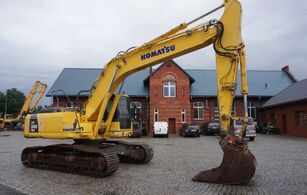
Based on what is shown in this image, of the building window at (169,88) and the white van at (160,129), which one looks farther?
the building window at (169,88)

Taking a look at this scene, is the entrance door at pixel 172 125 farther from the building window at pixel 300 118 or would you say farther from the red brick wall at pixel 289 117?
the building window at pixel 300 118

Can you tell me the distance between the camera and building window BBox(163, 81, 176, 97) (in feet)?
109

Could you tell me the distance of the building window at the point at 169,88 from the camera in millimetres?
33250

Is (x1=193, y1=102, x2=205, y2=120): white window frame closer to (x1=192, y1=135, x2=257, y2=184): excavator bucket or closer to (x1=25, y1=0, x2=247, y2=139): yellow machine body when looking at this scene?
(x1=25, y1=0, x2=247, y2=139): yellow machine body

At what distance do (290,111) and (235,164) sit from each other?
2528 centimetres

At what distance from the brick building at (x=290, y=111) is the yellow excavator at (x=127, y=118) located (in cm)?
2163

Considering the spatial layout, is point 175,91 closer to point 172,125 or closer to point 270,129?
point 172,125

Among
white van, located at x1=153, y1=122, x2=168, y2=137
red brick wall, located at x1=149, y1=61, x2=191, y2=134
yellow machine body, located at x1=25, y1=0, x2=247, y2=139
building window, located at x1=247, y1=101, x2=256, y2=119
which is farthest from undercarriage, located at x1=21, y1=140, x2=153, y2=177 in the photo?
building window, located at x1=247, y1=101, x2=256, y2=119

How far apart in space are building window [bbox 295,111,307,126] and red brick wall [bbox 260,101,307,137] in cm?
29

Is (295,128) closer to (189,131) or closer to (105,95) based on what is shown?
(189,131)

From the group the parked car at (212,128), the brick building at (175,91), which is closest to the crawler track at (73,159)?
the brick building at (175,91)

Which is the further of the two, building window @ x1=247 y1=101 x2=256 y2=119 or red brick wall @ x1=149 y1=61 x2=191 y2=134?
building window @ x1=247 y1=101 x2=256 y2=119

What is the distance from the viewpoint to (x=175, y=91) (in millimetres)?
33250

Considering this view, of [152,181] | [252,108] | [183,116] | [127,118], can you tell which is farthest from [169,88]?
[152,181]
